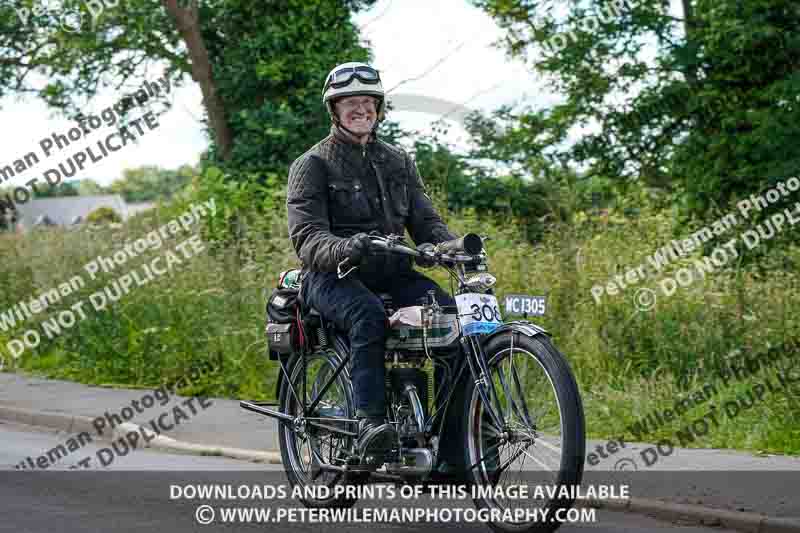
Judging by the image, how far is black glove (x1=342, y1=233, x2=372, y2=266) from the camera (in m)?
6.43

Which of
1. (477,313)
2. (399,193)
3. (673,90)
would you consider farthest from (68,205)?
(477,313)

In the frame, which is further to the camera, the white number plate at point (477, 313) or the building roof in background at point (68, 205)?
the building roof in background at point (68, 205)

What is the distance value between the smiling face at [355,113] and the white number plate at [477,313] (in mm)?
1207

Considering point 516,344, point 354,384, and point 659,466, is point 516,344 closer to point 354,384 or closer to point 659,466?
point 354,384

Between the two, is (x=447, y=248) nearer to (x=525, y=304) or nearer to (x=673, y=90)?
(x=525, y=304)

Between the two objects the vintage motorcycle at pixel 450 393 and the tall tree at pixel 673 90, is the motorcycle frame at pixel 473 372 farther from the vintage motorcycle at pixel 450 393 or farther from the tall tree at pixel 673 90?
the tall tree at pixel 673 90

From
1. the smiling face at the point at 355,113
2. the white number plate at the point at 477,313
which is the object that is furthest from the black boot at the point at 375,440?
the smiling face at the point at 355,113
